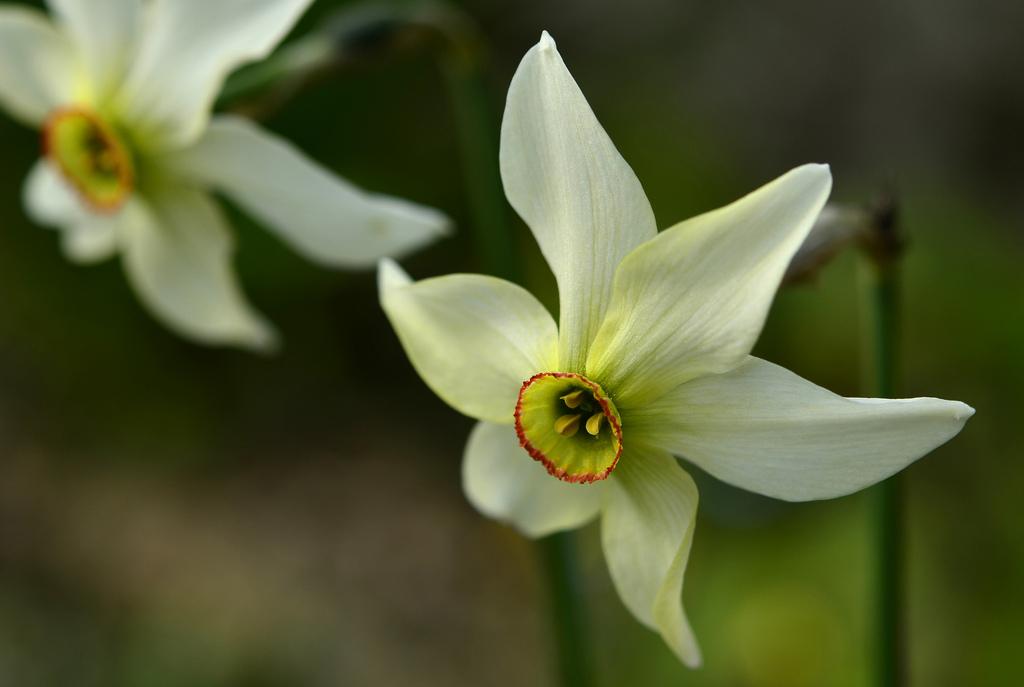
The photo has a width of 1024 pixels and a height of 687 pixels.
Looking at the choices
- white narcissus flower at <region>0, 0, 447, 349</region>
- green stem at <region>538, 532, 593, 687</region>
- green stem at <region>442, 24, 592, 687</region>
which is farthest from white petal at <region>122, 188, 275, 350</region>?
green stem at <region>538, 532, 593, 687</region>

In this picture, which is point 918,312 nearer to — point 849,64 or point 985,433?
point 985,433

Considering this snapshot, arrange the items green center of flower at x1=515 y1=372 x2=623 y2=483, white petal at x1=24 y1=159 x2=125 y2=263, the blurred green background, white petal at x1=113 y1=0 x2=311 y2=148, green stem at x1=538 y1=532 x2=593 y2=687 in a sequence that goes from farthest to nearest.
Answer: the blurred green background
white petal at x1=24 y1=159 x2=125 y2=263
green stem at x1=538 y1=532 x2=593 y2=687
white petal at x1=113 y1=0 x2=311 y2=148
green center of flower at x1=515 y1=372 x2=623 y2=483

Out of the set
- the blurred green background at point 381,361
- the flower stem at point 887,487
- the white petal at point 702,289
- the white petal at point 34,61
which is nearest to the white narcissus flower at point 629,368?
the white petal at point 702,289

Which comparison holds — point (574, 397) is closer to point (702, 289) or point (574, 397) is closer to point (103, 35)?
point (702, 289)

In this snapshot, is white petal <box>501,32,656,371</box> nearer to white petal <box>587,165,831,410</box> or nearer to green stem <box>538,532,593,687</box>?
white petal <box>587,165,831,410</box>

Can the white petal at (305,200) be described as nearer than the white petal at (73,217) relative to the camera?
Yes

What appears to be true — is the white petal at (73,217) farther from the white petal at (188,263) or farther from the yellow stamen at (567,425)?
the yellow stamen at (567,425)

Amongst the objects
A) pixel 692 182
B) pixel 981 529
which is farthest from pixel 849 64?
pixel 981 529
